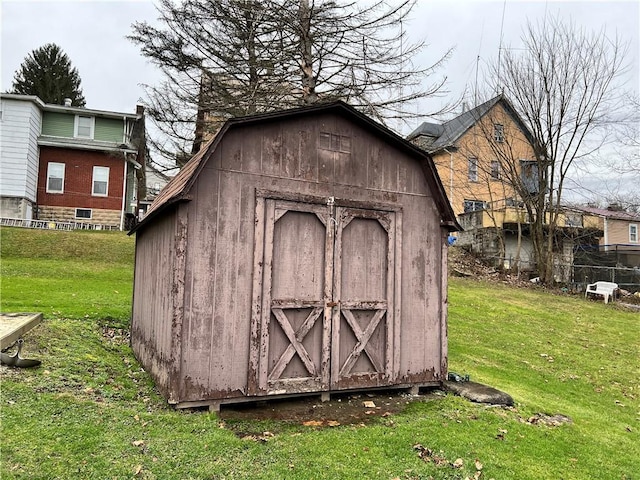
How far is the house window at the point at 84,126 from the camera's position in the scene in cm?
2385

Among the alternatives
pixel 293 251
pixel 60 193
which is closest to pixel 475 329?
pixel 293 251

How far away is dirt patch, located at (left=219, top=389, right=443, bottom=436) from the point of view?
494 centimetres

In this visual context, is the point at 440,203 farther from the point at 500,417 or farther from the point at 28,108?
the point at 28,108

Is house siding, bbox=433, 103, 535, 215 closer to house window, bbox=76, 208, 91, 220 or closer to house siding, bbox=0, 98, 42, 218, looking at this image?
house window, bbox=76, 208, 91, 220

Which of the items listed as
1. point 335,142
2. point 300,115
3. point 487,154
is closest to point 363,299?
point 335,142

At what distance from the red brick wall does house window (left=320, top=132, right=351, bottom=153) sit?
19.9 m

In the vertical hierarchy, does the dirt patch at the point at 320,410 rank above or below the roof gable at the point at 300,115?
below

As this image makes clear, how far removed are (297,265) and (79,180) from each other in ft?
70.9

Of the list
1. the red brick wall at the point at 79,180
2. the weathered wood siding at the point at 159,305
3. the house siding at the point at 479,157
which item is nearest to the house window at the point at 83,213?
A: the red brick wall at the point at 79,180

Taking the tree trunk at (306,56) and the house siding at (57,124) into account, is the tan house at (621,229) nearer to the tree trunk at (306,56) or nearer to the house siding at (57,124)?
the tree trunk at (306,56)

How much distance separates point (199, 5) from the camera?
1304cm

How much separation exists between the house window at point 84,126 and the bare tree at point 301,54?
12.9 m

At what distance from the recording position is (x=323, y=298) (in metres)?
5.64

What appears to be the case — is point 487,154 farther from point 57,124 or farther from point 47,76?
point 47,76
